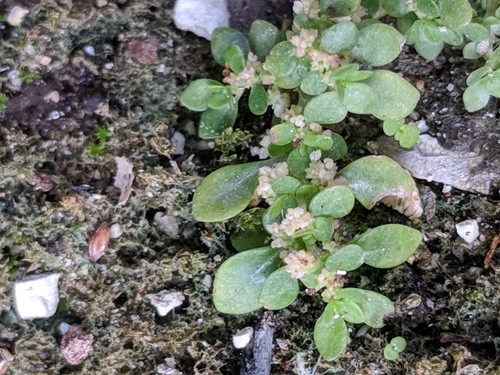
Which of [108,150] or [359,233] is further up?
[108,150]

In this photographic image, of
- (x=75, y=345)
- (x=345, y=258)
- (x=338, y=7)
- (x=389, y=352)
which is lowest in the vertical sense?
(x=389, y=352)

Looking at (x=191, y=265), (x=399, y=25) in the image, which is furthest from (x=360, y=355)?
(x=399, y=25)

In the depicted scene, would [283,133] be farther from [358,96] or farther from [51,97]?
[51,97]

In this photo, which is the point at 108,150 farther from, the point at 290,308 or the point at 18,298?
the point at 290,308

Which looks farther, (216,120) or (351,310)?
(216,120)

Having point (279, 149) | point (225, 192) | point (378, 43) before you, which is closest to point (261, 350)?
point (225, 192)
